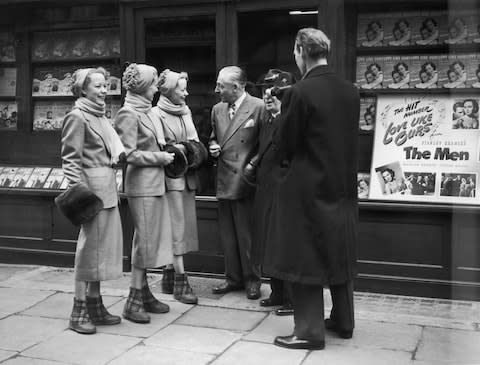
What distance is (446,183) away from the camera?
712 centimetres

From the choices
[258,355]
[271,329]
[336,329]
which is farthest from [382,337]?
[258,355]

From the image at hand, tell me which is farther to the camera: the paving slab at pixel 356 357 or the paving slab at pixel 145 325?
the paving slab at pixel 145 325

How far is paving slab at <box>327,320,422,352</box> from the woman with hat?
5.06 ft

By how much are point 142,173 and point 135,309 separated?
112 centimetres

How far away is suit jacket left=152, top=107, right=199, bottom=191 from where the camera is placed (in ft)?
21.4

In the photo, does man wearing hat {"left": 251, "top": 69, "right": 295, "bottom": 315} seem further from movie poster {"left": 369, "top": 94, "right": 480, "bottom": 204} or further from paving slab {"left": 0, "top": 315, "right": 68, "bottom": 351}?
paving slab {"left": 0, "top": 315, "right": 68, "bottom": 351}

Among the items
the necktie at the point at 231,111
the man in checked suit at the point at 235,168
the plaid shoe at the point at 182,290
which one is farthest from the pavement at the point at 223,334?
the necktie at the point at 231,111

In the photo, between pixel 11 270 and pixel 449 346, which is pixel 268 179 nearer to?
pixel 449 346

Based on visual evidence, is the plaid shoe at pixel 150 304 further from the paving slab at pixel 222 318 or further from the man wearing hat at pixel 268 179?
the man wearing hat at pixel 268 179

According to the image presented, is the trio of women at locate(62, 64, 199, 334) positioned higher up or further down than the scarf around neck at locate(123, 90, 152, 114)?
further down

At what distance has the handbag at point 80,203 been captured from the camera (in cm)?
547

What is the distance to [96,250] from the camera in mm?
5750

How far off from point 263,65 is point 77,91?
7.87ft

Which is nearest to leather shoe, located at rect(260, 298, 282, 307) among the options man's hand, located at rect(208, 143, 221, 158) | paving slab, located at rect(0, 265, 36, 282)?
man's hand, located at rect(208, 143, 221, 158)
